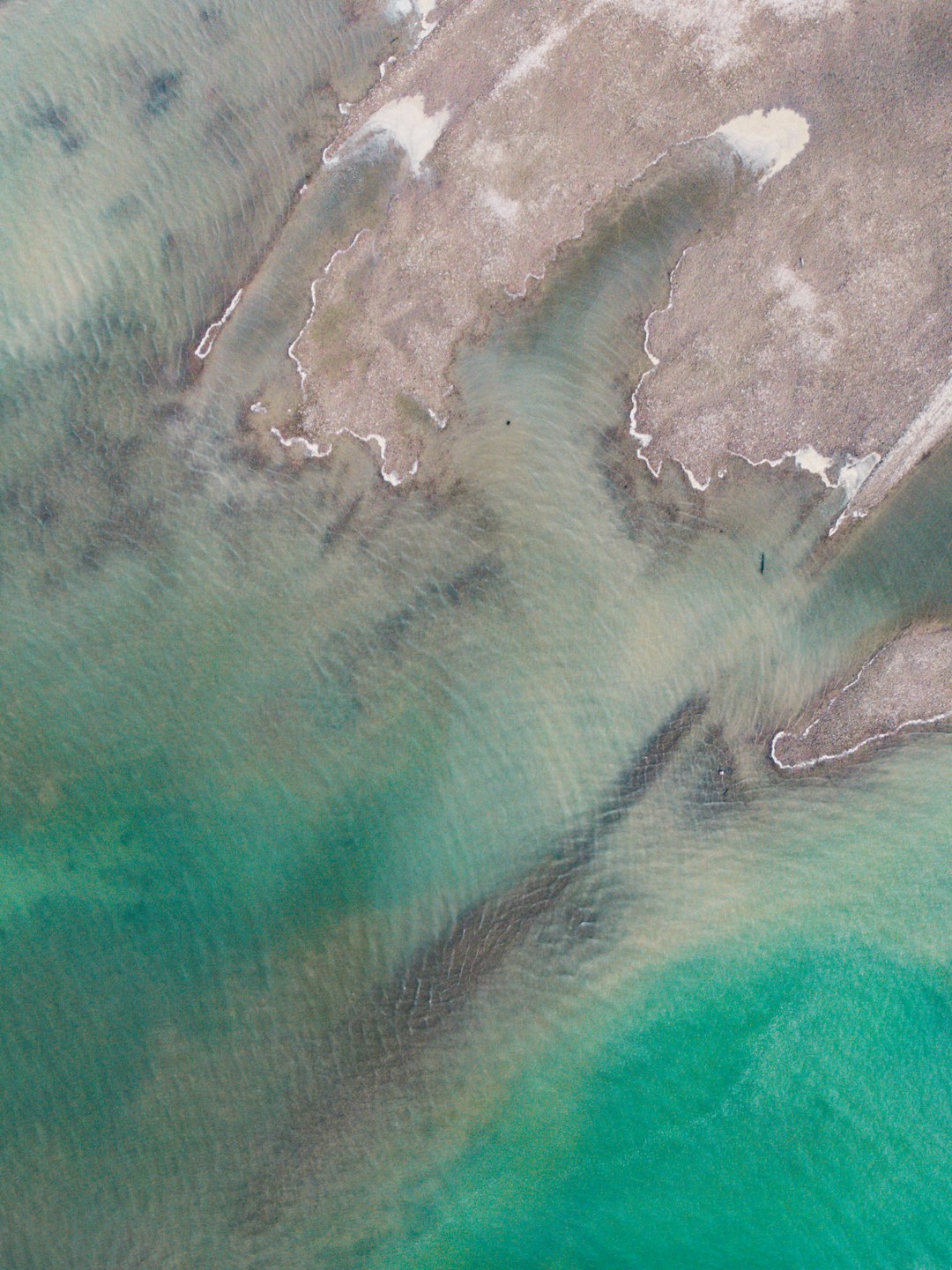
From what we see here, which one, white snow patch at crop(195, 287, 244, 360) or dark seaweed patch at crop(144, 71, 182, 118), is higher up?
dark seaweed patch at crop(144, 71, 182, 118)

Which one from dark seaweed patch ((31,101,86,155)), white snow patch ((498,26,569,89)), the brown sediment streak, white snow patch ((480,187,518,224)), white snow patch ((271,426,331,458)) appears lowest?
the brown sediment streak

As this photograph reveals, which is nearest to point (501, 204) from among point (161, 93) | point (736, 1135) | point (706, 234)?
point (706, 234)

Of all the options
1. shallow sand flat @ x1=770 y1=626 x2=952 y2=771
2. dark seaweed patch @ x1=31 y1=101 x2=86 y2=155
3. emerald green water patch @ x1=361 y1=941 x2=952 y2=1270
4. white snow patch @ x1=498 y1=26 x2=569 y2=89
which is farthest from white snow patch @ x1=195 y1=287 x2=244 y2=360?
emerald green water patch @ x1=361 y1=941 x2=952 y2=1270

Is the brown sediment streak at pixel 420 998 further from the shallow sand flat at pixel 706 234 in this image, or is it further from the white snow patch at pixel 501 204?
the white snow patch at pixel 501 204

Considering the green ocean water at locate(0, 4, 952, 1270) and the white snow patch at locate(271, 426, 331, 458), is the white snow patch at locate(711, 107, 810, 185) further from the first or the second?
the white snow patch at locate(271, 426, 331, 458)

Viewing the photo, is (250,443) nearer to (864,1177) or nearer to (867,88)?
(867,88)

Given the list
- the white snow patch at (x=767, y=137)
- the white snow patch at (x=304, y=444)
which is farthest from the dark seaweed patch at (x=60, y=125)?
the white snow patch at (x=767, y=137)

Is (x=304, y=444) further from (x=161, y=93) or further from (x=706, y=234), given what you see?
(x=706, y=234)
